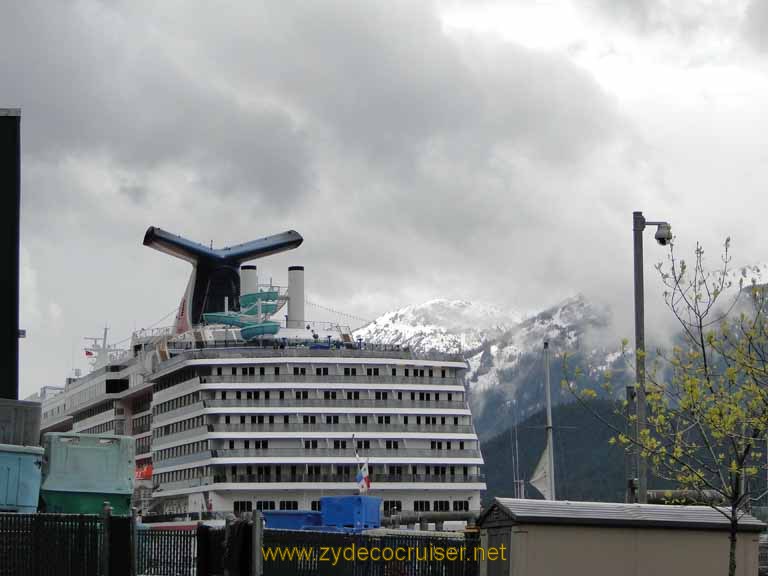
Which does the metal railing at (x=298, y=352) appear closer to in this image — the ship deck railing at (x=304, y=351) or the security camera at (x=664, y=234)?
the ship deck railing at (x=304, y=351)

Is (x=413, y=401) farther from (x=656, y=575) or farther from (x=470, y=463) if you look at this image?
(x=656, y=575)

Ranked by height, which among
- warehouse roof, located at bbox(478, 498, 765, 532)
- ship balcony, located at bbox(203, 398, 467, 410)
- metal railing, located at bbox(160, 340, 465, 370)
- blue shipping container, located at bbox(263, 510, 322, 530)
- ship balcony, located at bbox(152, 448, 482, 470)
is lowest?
blue shipping container, located at bbox(263, 510, 322, 530)

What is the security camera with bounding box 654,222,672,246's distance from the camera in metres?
27.8

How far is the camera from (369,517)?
61.9 metres

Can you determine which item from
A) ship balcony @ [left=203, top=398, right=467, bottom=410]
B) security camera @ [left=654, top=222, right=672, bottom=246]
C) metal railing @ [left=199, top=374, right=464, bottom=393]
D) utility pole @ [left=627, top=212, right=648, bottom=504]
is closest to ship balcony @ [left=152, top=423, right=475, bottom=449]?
ship balcony @ [left=203, top=398, right=467, bottom=410]

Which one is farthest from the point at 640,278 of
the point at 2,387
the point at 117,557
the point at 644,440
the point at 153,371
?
the point at 153,371

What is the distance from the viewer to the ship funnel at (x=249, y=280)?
107000 millimetres

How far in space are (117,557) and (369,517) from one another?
3627 cm

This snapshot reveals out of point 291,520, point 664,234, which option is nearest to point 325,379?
point 291,520

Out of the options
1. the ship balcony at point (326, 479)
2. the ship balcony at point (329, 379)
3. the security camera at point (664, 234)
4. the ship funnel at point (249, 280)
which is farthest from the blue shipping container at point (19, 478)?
the ship funnel at point (249, 280)

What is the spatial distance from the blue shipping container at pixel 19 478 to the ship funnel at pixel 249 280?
78056 mm

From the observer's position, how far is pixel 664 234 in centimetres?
2781

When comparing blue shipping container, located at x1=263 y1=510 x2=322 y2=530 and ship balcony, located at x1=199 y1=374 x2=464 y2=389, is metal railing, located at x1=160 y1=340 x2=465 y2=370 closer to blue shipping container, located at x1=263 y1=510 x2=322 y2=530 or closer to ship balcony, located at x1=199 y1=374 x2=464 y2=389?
ship balcony, located at x1=199 y1=374 x2=464 y2=389

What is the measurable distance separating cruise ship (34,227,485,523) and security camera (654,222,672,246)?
53.7m
